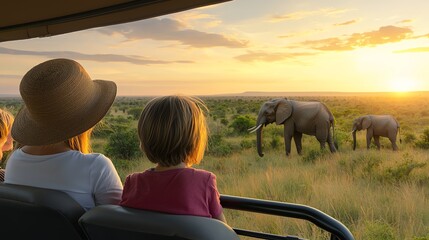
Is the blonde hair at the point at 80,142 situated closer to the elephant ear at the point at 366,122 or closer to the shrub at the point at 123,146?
the shrub at the point at 123,146

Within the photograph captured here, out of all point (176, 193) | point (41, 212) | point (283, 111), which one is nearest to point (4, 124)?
point (41, 212)

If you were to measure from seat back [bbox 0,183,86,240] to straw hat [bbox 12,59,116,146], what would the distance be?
0.23 m

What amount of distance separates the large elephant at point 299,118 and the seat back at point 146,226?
382 inches

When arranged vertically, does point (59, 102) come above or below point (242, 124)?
above

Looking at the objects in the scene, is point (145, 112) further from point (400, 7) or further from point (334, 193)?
point (400, 7)

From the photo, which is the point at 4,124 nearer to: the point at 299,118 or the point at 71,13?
the point at 71,13

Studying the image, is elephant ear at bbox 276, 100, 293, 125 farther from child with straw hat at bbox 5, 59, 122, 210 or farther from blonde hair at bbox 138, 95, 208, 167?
blonde hair at bbox 138, 95, 208, 167

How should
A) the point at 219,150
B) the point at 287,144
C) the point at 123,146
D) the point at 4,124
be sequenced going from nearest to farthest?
the point at 4,124 < the point at 123,146 < the point at 219,150 < the point at 287,144

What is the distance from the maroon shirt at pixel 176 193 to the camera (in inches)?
42.6

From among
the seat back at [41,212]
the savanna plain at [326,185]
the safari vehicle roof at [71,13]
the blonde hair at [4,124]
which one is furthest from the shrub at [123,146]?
the seat back at [41,212]

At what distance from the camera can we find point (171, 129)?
117 centimetres

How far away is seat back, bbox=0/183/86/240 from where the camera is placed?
107cm

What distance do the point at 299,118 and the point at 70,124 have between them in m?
10.4

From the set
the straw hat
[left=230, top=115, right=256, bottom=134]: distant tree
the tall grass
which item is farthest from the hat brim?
[left=230, top=115, right=256, bottom=134]: distant tree
